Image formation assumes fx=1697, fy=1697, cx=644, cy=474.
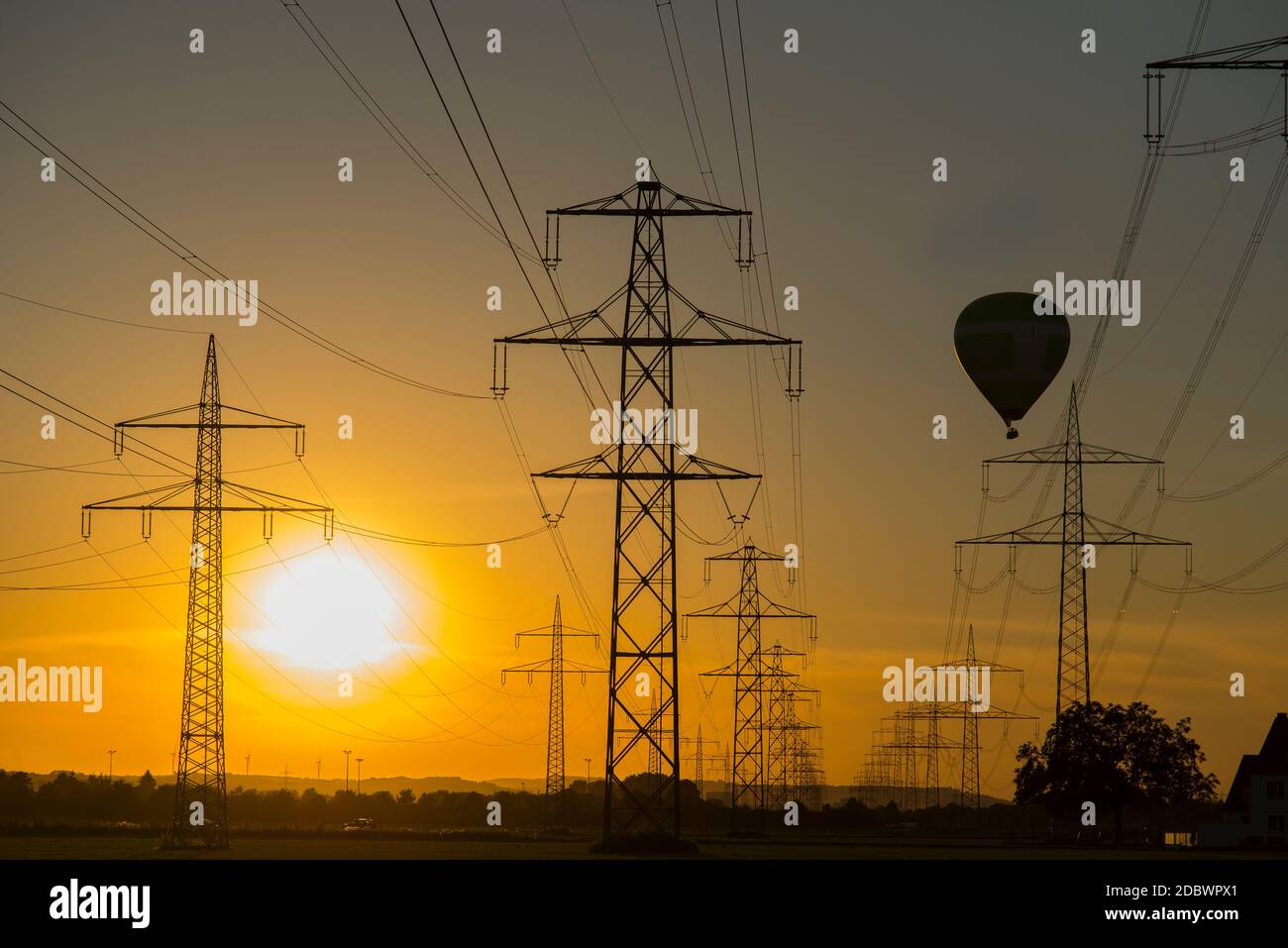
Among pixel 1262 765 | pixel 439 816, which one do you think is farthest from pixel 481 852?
pixel 439 816

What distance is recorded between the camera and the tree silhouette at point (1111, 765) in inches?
4141

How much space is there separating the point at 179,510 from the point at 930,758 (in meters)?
115

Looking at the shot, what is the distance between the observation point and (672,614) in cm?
5228

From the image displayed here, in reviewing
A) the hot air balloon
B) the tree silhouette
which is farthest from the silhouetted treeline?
the hot air balloon

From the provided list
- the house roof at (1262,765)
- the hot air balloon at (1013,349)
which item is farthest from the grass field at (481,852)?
the house roof at (1262,765)

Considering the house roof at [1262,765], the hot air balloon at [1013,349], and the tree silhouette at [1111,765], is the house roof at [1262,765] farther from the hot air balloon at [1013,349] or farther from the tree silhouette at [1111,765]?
the hot air balloon at [1013,349]

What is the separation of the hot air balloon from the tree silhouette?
54.9 m

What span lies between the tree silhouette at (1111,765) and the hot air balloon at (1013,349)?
5494 centimetres

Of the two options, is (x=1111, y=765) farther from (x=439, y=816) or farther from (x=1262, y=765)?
(x=439, y=816)

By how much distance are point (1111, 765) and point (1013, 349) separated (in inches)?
2314

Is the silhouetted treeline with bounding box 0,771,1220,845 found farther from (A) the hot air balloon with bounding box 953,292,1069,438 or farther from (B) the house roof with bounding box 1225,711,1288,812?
(A) the hot air balloon with bounding box 953,292,1069,438

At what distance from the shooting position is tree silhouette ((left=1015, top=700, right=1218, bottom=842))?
105m
